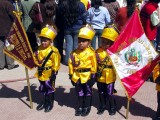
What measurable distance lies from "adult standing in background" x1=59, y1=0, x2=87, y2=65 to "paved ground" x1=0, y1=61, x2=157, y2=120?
3.59ft

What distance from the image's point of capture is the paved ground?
17.9ft

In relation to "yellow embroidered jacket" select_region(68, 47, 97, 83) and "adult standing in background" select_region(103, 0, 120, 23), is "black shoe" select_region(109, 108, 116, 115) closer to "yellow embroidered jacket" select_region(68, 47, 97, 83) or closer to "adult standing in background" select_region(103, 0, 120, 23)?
"yellow embroidered jacket" select_region(68, 47, 97, 83)

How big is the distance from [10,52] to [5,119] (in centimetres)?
115

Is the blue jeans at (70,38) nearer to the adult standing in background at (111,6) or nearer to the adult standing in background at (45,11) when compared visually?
the adult standing in background at (45,11)

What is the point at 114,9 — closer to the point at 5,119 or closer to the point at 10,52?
the point at 10,52

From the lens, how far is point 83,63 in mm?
5215

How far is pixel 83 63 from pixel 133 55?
82 cm

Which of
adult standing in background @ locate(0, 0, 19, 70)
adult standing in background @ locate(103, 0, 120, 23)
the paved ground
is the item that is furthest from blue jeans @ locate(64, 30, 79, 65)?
adult standing in background @ locate(0, 0, 19, 70)

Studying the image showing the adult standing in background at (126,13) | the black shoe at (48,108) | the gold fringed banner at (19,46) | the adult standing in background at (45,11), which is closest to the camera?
the gold fringed banner at (19,46)

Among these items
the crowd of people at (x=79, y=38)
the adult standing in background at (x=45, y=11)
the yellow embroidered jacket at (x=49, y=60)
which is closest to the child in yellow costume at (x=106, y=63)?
the crowd of people at (x=79, y=38)

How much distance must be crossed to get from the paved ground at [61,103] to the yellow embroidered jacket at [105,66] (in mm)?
→ 691

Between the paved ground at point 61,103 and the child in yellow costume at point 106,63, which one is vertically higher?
the child in yellow costume at point 106,63

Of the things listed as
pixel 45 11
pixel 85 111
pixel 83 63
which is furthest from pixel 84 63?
pixel 45 11

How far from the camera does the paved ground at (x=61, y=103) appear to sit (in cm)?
546
